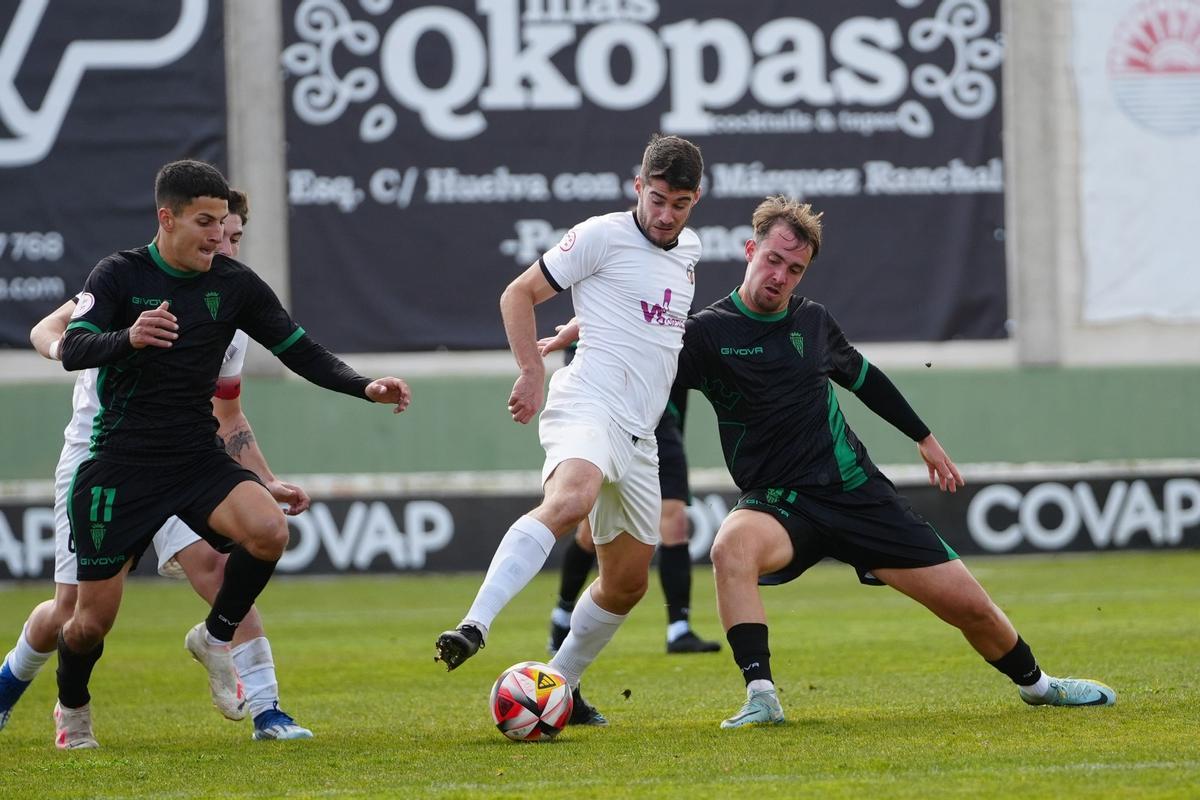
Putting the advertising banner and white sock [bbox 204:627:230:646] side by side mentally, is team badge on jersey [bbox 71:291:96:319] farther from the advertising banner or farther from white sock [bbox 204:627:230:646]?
the advertising banner

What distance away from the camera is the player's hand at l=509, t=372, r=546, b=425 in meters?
5.69

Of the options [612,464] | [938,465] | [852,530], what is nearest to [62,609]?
[612,464]

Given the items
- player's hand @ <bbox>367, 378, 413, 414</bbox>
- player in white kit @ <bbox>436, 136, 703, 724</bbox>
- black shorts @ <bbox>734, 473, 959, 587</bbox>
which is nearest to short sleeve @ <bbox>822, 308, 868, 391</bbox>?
black shorts @ <bbox>734, 473, 959, 587</bbox>

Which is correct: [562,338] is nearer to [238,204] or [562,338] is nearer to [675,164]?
[675,164]

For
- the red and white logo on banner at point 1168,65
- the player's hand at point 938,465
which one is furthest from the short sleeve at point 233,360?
the red and white logo on banner at point 1168,65

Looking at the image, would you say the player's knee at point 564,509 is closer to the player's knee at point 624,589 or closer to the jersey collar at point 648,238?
the player's knee at point 624,589

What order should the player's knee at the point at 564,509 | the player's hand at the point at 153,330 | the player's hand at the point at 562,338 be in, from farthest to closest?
the player's hand at the point at 562,338
the player's knee at the point at 564,509
the player's hand at the point at 153,330

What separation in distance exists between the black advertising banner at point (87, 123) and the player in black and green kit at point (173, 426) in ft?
38.8

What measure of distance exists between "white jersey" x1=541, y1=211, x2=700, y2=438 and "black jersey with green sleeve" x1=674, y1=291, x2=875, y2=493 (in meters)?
0.11

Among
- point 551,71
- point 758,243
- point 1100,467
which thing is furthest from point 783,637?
point 551,71

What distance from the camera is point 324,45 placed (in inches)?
683

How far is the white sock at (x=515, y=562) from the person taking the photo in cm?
539

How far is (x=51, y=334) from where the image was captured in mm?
5969

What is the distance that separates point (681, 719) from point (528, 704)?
84 cm
